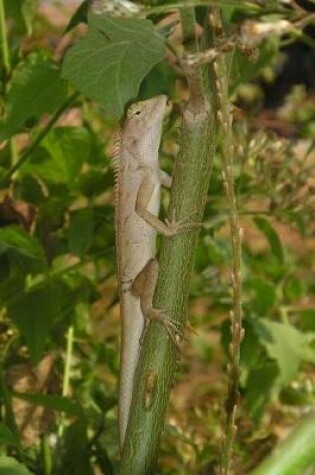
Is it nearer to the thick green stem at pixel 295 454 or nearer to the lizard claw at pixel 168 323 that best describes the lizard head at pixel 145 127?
the lizard claw at pixel 168 323

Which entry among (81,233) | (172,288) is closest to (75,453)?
(81,233)

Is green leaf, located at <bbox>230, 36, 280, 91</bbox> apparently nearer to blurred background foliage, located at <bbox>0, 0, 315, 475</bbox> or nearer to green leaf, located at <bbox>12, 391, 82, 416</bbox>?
blurred background foliage, located at <bbox>0, 0, 315, 475</bbox>

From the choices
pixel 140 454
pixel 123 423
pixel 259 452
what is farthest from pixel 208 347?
pixel 140 454

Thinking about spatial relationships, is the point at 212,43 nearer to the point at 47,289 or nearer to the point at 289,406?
the point at 47,289

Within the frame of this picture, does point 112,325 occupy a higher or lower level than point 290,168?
lower

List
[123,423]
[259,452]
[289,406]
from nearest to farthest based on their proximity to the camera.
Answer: [123,423] < [259,452] < [289,406]

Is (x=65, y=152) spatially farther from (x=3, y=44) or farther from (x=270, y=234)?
(x=270, y=234)

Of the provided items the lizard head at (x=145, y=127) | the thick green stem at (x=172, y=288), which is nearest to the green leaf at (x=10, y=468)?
the thick green stem at (x=172, y=288)
